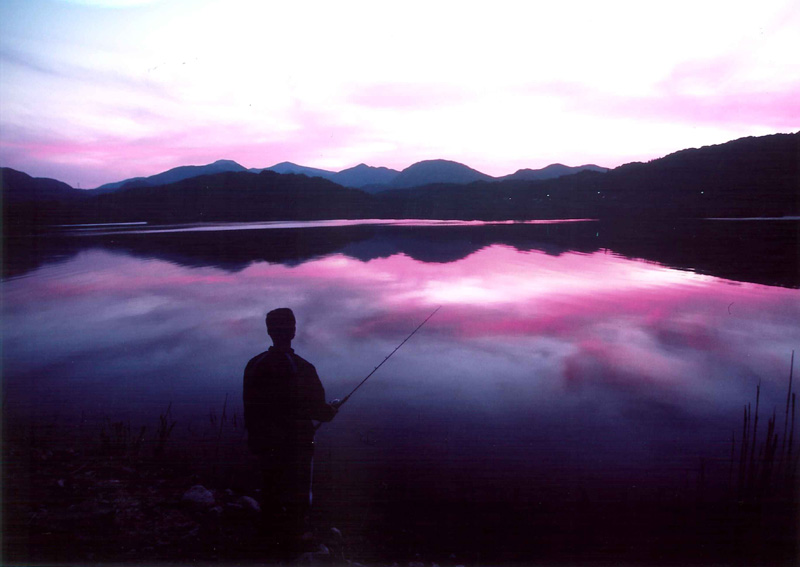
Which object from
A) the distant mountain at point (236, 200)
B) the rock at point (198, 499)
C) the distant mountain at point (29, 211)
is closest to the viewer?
the rock at point (198, 499)

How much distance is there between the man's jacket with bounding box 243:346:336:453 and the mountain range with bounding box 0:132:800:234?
79072 mm

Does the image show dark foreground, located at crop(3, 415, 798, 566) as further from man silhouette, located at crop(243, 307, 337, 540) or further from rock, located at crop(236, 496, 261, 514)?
man silhouette, located at crop(243, 307, 337, 540)

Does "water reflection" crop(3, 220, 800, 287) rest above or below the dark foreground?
above

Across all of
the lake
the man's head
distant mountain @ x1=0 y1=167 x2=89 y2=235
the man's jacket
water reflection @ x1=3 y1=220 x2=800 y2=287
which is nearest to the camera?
the man's jacket

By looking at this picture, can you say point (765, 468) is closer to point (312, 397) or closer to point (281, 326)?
point (312, 397)

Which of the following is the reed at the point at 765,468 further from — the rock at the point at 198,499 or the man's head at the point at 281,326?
the rock at the point at 198,499

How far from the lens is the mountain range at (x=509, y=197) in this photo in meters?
82.4

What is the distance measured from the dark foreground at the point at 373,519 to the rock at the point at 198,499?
13 mm

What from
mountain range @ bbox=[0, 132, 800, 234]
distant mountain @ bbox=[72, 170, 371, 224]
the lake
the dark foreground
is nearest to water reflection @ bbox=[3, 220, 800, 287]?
the lake

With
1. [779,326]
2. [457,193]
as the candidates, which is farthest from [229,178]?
[779,326]

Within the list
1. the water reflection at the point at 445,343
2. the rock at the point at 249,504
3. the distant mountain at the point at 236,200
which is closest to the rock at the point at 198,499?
the rock at the point at 249,504

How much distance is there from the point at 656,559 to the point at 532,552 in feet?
3.50

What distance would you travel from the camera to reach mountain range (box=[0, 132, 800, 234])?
8244cm

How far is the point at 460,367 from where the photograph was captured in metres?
8.61
